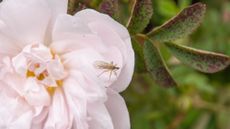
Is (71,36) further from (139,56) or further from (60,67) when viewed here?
(139,56)

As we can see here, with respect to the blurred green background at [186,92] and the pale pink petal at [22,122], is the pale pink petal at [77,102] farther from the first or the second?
the blurred green background at [186,92]

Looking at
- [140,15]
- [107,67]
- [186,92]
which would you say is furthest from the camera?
[186,92]

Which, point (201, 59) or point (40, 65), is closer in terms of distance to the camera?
point (40, 65)

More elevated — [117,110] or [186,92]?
[117,110]

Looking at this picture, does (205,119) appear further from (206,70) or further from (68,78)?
(68,78)

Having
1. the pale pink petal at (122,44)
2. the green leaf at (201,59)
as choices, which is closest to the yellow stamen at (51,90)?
the pale pink petal at (122,44)

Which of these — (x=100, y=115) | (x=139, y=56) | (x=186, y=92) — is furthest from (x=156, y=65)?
(x=186, y=92)
